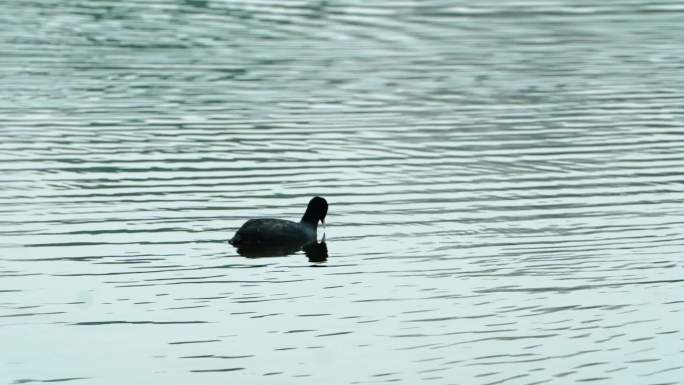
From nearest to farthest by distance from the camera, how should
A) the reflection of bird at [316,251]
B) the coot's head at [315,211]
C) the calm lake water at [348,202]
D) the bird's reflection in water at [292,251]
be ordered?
the calm lake water at [348,202]
the reflection of bird at [316,251]
the bird's reflection in water at [292,251]
the coot's head at [315,211]

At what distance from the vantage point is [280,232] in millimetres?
22297

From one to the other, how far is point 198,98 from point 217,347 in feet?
60.5

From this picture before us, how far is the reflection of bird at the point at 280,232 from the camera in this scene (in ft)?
71.7

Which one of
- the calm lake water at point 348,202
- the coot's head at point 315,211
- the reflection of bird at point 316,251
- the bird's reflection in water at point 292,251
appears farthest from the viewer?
the coot's head at point 315,211

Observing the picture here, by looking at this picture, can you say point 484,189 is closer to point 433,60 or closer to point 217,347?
point 217,347

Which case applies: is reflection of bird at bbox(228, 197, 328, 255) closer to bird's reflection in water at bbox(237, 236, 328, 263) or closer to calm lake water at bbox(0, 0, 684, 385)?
bird's reflection in water at bbox(237, 236, 328, 263)

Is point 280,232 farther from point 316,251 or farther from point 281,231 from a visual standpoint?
point 316,251

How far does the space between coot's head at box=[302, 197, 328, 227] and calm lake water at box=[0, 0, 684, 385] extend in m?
0.50

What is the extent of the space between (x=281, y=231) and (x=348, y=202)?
281cm

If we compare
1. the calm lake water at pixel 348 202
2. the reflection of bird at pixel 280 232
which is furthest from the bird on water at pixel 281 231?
the calm lake water at pixel 348 202

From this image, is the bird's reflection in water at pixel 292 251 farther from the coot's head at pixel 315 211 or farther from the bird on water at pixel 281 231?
the coot's head at pixel 315 211

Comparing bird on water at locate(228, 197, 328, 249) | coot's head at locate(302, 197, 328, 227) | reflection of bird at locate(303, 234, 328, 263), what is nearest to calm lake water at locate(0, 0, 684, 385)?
reflection of bird at locate(303, 234, 328, 263)

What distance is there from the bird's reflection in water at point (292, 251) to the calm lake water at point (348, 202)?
24cm

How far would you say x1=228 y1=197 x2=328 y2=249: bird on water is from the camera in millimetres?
21844
